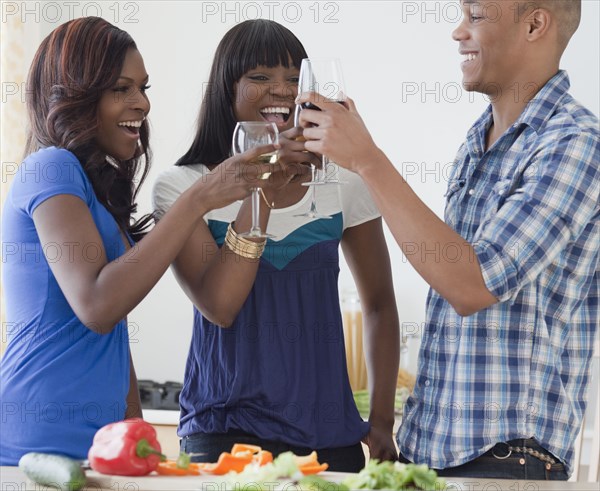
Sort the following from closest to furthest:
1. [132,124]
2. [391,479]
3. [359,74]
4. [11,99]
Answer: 1. [391,479]
2. [132,124]
3. [11,99]
4. [359,74]

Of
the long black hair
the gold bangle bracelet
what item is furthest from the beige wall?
the gold bangle bracelet

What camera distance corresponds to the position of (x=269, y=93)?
1.96 meters

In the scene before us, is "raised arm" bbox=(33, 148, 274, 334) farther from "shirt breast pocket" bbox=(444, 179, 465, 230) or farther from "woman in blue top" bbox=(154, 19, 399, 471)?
"shirt breast pocket" bbox=(444, 179, 465, 230)

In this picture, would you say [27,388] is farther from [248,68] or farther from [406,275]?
[406,275]

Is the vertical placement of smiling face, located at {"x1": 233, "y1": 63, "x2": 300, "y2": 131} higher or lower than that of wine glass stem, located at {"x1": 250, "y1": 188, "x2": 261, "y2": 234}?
higher

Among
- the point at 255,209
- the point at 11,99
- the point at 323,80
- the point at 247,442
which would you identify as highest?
the point at 11,99

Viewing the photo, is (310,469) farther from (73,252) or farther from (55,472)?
(73,252)

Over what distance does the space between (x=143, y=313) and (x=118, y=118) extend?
Result: 92.8 inches

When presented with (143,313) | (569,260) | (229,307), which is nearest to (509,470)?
(569,260)

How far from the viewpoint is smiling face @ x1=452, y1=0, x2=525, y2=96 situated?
65.8 inches

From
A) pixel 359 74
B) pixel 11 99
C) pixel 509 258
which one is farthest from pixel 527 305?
pixel 11 99

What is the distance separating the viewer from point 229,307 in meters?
1.84

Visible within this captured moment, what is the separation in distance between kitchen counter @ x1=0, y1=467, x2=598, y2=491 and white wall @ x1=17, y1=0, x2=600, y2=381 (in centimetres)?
230

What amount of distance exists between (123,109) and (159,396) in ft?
7.34
